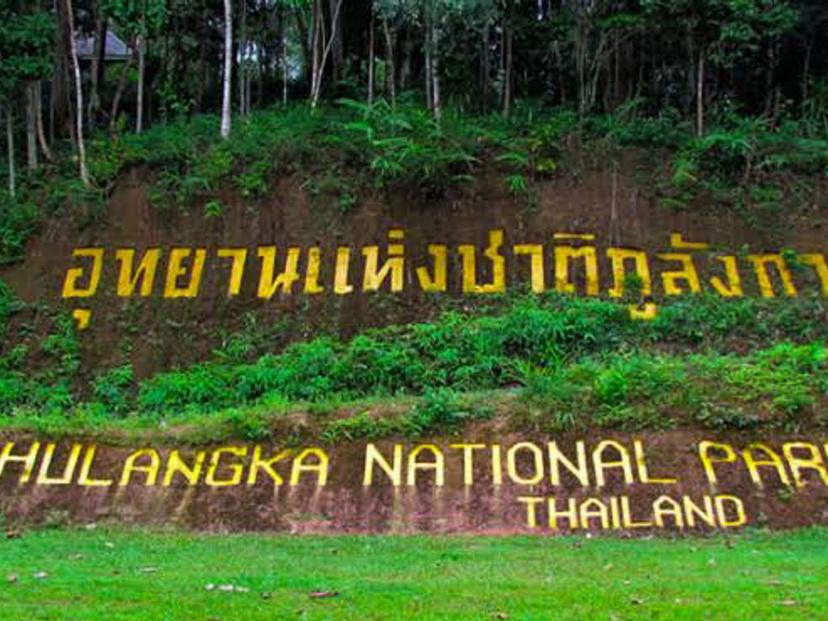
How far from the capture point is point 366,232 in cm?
2245

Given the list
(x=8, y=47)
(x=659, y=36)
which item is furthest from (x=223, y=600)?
(x=659, y=36)

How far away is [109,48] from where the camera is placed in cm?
3691

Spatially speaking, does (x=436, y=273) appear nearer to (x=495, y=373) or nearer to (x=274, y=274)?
(x=274, y=274)

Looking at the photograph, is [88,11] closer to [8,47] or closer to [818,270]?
[8,47]

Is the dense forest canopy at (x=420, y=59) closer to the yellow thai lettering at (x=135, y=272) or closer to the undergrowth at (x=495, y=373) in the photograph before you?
the yellow thai lettering at (x=135, y=272)

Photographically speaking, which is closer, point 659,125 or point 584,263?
point 584,263

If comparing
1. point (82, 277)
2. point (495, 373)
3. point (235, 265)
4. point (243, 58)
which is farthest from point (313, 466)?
point (243, 58)

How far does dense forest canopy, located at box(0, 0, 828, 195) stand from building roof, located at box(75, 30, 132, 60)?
4.07 feet

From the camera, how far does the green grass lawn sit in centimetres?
830

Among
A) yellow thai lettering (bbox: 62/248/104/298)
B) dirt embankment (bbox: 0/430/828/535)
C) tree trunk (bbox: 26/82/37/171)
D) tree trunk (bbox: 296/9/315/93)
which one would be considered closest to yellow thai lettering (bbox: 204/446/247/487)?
dirt embankment (bbox: 0/430/828/535)

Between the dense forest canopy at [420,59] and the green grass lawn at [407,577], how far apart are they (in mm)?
13897

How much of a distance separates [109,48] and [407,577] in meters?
30.8

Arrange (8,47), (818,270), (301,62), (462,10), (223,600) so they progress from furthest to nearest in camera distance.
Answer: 1. (301,62)
2. (462,10)
3. (8,47)
4. (818,270)
5. (223,600)

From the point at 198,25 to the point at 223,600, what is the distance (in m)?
24.3
